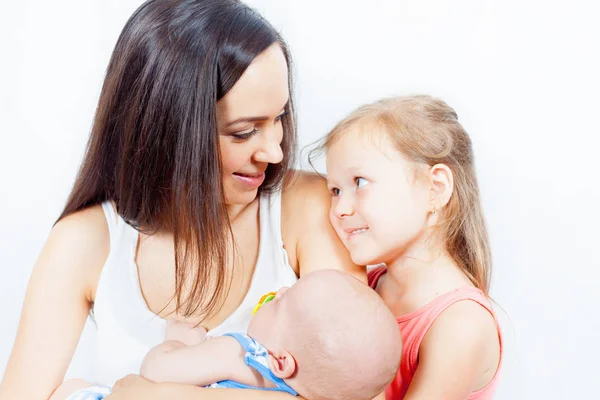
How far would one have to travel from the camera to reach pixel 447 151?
2094 mm

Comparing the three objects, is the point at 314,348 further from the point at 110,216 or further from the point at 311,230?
the point at 110,216

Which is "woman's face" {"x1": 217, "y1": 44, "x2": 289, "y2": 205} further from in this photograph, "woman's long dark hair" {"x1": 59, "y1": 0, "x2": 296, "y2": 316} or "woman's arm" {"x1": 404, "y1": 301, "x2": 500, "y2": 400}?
"woman's arm" {"x1": 404, "y1": 301, "x2": 500, "y2": 400}

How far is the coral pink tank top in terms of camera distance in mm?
2035

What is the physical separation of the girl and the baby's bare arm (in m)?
0.44

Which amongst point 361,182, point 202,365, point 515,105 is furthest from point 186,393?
point 515,105

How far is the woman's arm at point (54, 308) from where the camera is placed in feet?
6.81

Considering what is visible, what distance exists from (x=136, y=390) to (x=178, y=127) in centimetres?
64

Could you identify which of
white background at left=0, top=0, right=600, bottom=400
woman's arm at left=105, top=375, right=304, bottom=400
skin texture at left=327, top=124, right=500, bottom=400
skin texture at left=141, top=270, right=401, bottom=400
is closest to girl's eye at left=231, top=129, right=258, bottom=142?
skin texture at left=327, top=124, right=500, bottom=400

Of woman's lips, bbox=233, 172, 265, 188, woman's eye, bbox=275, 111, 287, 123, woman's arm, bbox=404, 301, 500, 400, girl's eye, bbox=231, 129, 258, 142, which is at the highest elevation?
woman's eye, bbox=275, 111, 287, 123

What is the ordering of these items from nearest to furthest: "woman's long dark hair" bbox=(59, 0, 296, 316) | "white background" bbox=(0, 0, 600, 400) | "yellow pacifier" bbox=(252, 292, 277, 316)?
1. "woman's long dark hair" bbox=(59, 0, 296, 316)
2. "yellow pacifier" bbox=(252, 292, 277, 316)
3. "white background" bbox=(0, 0, 600, 400)

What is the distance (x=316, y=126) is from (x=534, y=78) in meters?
0.77

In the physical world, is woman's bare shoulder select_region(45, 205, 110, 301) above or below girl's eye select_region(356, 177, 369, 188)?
below

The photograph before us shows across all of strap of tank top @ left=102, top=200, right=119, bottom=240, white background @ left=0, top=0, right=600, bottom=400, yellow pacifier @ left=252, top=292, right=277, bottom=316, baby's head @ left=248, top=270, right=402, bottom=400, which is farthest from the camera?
white background @ left=0, top=0, right=600, bottom=400

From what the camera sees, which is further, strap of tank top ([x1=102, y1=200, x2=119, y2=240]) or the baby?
strap of tank top ([x1=102, y1=200, x2=119, y2=240])
